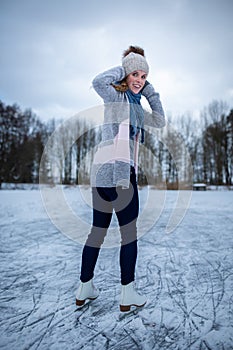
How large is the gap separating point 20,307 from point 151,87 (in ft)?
5.59

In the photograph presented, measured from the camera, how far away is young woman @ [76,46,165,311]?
4.45 feet

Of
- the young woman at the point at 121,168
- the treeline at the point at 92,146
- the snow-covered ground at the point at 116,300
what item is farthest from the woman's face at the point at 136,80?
the treeline at the point at 92,146

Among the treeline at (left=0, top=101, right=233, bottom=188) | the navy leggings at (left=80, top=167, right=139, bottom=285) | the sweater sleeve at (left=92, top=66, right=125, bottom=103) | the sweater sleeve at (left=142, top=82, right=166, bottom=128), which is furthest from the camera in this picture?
the treeline at (left=0, top=101, right=233, bottom=188)

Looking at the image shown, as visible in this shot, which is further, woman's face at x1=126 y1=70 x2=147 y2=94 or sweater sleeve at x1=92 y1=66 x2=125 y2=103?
woman's face at x1=126 y1=70 x2=147 y2=94

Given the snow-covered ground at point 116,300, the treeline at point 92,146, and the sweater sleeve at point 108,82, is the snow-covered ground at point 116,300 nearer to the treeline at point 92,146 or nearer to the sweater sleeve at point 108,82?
the sweater sleeve at point 108,82

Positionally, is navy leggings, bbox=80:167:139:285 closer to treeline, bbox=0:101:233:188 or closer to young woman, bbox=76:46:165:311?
young woman, bbox=76:46:165:311

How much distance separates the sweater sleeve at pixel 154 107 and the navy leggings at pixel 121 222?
1.35 feet

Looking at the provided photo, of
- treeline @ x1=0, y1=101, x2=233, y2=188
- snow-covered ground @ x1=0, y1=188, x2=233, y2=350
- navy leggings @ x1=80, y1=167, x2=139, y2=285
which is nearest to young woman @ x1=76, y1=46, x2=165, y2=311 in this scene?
navy leggings @ x1=80, y1=167, x2=139, y2=285

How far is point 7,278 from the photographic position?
1948 millimetres

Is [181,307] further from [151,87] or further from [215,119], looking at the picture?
[215,119]

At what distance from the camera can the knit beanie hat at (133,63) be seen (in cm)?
140

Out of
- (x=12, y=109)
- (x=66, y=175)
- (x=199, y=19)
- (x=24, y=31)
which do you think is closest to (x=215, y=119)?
(x=199, y=19)

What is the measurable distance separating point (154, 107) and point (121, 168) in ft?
1.68

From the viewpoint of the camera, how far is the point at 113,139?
1378mm
